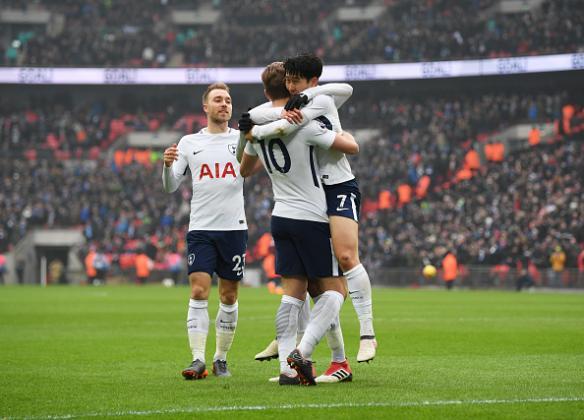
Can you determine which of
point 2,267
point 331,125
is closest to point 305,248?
point 331,125

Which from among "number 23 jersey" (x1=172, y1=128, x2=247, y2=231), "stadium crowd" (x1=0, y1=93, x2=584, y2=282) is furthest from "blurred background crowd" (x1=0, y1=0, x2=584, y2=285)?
"number 23 jersey" (x1=172, y1=128, x2=247, y2=231)

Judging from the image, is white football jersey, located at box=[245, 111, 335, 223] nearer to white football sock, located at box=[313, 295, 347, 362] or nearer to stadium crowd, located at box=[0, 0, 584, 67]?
white football sock, located at box=[313, 295, 347, 362]

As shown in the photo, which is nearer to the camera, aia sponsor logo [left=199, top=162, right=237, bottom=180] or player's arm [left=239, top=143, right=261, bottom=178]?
player's arm [left=239, top=143, right=261, bottom=178]

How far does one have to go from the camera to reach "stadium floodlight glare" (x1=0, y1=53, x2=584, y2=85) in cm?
5047

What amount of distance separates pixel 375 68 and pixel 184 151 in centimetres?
4592

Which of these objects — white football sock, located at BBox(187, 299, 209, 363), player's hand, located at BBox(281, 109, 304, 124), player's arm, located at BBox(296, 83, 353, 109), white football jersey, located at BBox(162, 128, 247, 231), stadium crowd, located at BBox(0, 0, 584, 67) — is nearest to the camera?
player's hand, located at BBox(281, 109, 304, 124)

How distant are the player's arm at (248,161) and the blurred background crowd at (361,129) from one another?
27.9m

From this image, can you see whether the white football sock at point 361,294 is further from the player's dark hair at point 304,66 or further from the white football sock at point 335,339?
the player's dark hair at point 304,66

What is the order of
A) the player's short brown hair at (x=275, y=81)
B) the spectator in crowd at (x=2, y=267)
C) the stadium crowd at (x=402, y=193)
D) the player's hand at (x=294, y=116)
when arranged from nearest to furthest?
the player's hand at (x=294, y=116)
the player's short brown hair at (x=275, y=81)
the stadium crowd at (x=402, y=193)
the spectator in crowd at (x=2, y=267)

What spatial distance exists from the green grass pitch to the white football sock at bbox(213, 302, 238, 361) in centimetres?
37

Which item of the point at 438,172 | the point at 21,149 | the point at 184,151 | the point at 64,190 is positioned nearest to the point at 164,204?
the point at 64,190

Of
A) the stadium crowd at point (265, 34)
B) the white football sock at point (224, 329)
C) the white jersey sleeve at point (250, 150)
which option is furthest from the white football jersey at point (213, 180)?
the stadium crowd at point (265, 34)

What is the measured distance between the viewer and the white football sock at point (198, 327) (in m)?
9.09

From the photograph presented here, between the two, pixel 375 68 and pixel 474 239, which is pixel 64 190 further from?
pixel 474 239
